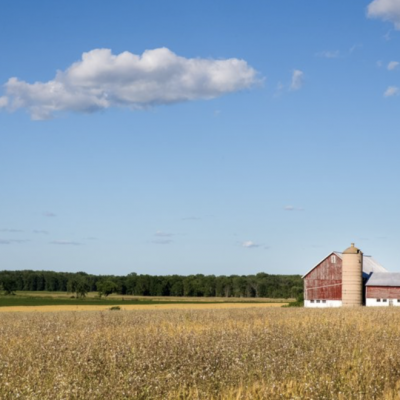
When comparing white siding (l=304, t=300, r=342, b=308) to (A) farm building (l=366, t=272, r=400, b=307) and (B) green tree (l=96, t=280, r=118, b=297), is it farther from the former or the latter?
(B) green tree (l=96, t=280, r=118, b=297)

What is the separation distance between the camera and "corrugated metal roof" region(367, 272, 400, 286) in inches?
2611

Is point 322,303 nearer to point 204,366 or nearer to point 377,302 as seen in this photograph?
point 377,302

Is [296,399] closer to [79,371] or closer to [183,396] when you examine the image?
[183,396]

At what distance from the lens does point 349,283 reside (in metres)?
64.9

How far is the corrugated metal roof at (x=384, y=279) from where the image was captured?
6631 cm

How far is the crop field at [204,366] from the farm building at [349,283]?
50.7 meters

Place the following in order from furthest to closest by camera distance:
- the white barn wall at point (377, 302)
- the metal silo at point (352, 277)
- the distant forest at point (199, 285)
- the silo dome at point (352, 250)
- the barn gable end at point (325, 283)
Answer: the distant forest at point (199, 285), the barn gable end at point (325, 283), the white barn wall at point (377, 302), the metal silo at point (352, 277), the silo dome at point (352, 250)

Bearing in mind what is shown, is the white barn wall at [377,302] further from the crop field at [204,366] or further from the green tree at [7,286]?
the green tree at [7,286]

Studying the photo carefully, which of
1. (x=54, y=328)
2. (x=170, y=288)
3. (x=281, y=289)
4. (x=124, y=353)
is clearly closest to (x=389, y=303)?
(x=54, y=328)

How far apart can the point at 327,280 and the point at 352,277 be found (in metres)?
4.06

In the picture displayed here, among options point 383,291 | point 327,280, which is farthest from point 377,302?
point 327,280

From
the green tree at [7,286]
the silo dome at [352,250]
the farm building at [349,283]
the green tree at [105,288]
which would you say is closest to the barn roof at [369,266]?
the farm building at [349,283]

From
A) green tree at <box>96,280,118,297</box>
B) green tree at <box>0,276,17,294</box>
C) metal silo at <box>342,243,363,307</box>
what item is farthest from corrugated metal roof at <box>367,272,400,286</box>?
green tree at <box>0,276,17,294</box>

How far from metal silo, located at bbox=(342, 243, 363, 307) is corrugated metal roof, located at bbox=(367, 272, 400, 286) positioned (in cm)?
220
